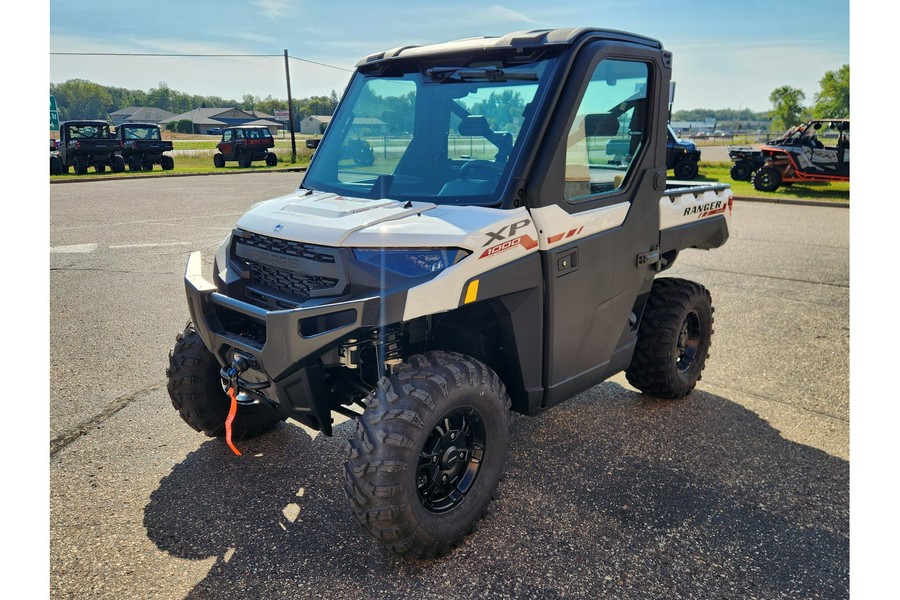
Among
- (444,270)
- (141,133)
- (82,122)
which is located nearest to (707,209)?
(444,270)

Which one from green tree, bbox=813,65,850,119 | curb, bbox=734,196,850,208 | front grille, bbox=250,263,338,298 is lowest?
front grille, bbox=250,263,338,298

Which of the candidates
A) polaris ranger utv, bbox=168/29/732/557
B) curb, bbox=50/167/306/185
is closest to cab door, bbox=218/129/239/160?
curb, bbox=50/167/306/185

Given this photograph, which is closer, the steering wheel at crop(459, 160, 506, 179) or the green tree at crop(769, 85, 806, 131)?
the steering wheel at crop(459, 160, 506, 179)

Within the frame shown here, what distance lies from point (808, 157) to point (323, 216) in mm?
19113

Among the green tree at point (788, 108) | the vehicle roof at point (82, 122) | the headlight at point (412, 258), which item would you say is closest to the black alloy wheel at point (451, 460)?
the headlight at point (412, 258)

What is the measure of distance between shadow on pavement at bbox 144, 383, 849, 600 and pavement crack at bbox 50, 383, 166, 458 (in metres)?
0.83

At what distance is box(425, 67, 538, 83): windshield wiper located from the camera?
3.28 meters

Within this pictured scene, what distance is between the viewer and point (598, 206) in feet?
11.6

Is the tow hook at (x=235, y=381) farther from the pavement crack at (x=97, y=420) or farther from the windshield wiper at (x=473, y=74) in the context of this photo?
the windshield wiper at (x=473, y=74)

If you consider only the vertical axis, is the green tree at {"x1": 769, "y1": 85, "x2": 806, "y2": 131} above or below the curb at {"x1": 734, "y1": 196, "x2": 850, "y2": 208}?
above

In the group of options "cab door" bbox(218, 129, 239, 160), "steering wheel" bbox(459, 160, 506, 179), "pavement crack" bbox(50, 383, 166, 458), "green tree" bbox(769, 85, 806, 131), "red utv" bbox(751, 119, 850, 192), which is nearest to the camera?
"steering wheel" bbox(459, 160, 506, 179)

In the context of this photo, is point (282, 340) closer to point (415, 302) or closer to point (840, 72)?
point (415, 302)

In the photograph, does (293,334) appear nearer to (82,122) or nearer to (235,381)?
(235,381)

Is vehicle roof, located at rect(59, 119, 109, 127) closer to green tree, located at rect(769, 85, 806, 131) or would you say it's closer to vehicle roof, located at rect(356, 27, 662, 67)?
vehicle roof, located at rect(356, 27, 662, 67)
